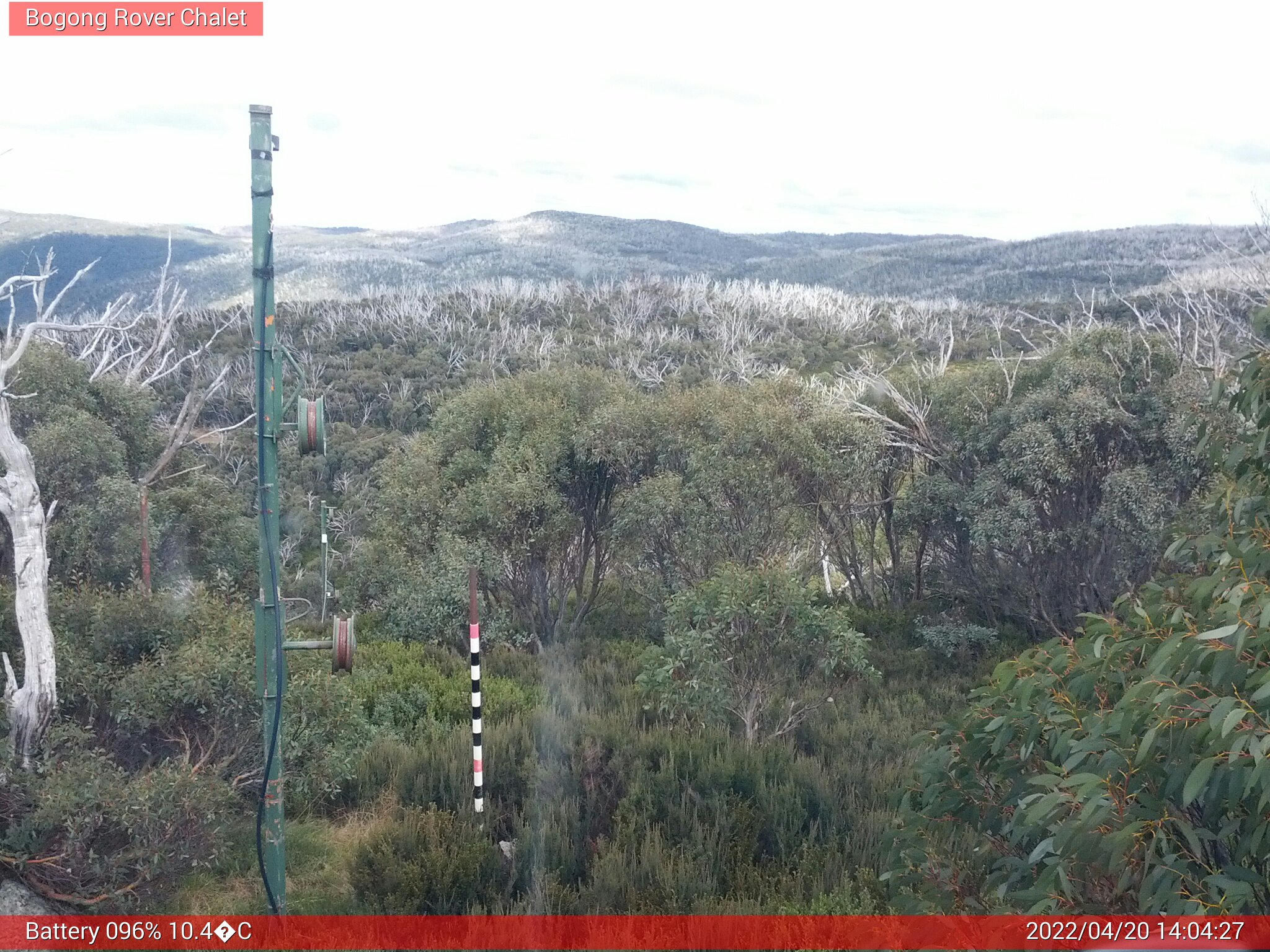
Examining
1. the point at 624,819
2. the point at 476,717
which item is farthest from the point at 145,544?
the point at 624,819

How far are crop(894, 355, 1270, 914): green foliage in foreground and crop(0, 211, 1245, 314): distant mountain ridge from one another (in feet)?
142

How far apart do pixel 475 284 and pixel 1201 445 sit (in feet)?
221

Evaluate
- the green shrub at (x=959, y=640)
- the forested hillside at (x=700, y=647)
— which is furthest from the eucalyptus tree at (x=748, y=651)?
the green shrub at (x=959, y=640)

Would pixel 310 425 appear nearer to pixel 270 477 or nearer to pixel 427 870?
pixel 270 477

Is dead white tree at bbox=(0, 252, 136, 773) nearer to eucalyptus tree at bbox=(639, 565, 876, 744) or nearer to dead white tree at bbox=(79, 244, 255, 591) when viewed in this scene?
dead white tree at bbox=(79, 244, 255, 591)

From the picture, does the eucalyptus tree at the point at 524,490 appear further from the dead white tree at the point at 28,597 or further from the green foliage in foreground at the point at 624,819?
the dead white tree at the point at 28,597

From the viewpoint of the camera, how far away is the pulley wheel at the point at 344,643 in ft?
17.2

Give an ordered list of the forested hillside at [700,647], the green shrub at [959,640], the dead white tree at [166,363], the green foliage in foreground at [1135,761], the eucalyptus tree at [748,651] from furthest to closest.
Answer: the green shrub at [959,640], the eucalyptus tree at [748,651], the dead white tree at [166,363], the forested hillside at [700,647], the green foliage in foreground at [1135,761]

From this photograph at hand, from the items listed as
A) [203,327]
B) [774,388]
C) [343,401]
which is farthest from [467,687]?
[203,327]

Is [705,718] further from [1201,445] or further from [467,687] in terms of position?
[1201,445]

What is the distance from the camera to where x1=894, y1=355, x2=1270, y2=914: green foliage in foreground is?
259 cm

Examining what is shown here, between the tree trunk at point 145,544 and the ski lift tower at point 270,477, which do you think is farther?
the tree trunk at point 145,544

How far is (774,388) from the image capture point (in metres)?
14.5

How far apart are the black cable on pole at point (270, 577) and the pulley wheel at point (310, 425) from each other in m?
0.20
